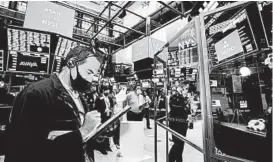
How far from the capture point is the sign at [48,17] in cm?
281

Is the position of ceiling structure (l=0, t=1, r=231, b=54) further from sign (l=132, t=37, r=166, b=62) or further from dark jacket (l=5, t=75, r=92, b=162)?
dark jacket (l=5, t=75, r=92, b=162)

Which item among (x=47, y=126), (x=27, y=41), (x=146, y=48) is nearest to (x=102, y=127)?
(x=47, y=126)

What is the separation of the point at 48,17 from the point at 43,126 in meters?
2.46

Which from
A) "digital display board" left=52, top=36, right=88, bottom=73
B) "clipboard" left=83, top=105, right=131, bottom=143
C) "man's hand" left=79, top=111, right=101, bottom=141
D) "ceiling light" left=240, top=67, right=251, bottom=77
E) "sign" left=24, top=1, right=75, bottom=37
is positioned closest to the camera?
"clipboard" left=83, top=105, right=131, bottom=143

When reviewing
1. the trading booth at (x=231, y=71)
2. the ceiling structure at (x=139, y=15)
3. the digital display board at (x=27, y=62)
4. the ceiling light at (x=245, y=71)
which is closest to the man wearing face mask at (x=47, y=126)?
the trading booth at (x=231, y=71)

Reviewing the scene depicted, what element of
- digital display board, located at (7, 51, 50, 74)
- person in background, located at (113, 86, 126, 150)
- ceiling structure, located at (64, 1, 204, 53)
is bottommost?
person in background, located at (113, 86, 126, 150)

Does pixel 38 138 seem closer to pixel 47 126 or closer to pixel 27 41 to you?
pixel 47 126

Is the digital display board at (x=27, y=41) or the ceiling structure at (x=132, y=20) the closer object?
the digital display board at (x=27, y=41)

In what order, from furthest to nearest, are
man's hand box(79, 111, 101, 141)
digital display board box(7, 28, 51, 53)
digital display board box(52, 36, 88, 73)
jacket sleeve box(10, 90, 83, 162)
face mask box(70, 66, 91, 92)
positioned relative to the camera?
digital display board box(52, 36, 88, 73) → digital display board box(7, 28, 51, 53) → face mask box(70, 66, 91, 92) → man's hand box(79, 111, 101, 141) → jacket sleeve box(10, 90, 83, 162)

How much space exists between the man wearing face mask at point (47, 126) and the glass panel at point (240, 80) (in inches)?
48.8

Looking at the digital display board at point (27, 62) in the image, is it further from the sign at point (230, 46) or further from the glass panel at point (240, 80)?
the sign at point (230, 46)

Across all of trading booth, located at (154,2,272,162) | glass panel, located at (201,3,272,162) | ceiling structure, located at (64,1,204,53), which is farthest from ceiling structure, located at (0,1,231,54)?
glass panel, located at (201,3,272,162)

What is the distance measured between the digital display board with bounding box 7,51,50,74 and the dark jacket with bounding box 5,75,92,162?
2980 mm

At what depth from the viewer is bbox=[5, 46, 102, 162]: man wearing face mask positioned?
1.17 metres
